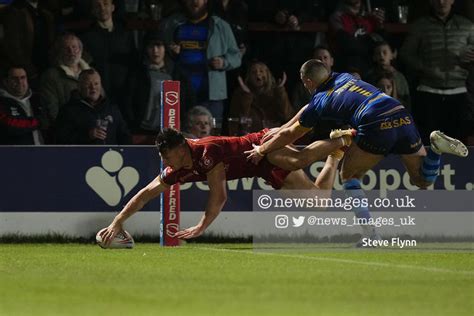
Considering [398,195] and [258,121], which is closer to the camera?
[398,195]

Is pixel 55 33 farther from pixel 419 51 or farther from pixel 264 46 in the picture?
pixel 419 51

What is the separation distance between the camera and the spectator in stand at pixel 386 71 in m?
19.2

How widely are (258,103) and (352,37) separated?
1.89 meters

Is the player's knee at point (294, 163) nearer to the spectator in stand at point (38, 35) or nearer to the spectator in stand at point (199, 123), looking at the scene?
the spectator in stand at point (199, 123)

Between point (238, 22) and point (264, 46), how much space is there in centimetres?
79

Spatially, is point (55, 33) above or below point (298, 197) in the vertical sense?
above

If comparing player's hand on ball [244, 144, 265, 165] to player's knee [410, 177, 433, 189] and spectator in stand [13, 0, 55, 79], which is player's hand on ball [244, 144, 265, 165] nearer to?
player's knee [410, 177, 433, 189]

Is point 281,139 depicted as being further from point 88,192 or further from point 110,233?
point 88,192

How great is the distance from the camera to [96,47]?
18.6 meters

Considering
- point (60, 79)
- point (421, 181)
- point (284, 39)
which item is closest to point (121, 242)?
point (421, 181)

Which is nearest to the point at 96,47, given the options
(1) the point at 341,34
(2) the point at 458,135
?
(1) the point at 341,34

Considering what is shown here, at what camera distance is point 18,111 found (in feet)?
58.1

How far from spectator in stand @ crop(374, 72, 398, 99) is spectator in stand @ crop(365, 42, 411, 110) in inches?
1.8

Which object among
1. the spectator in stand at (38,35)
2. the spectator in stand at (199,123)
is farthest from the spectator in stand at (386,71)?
the spectator in stand at (38,35)
